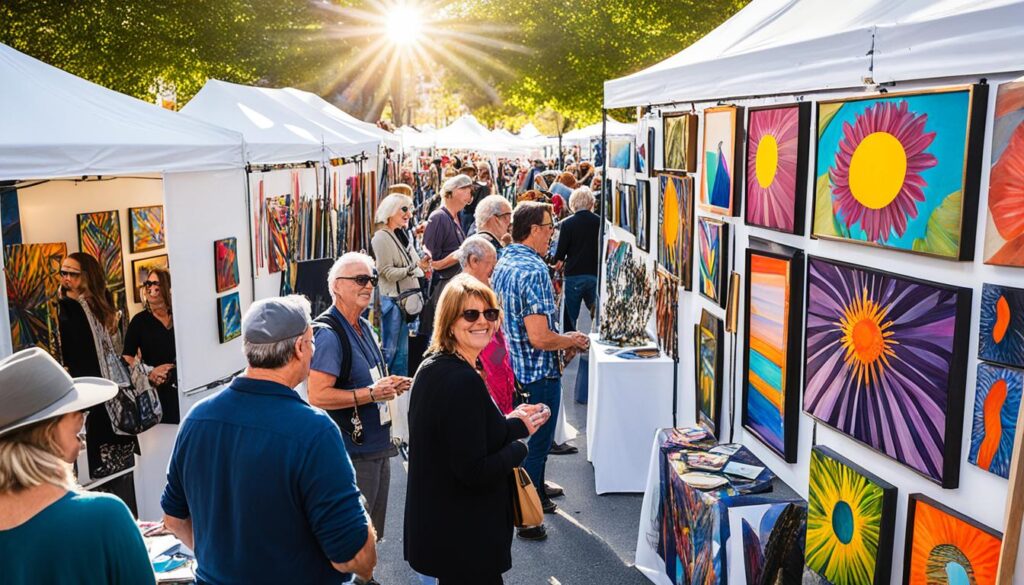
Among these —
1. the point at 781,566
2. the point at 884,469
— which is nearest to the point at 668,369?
the point at 781,566

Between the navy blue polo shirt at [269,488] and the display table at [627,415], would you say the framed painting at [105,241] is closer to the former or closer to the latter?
the display table at [627,415]

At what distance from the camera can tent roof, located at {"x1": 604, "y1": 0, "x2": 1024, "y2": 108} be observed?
226 cm

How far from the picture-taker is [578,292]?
8516mm

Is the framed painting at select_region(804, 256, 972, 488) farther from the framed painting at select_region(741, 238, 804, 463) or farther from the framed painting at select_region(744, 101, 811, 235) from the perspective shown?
the framed painting at select_region(744, 101, 811, 235)

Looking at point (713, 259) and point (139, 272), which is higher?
point (713, 259)

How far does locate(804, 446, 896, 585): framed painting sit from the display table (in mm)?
2162

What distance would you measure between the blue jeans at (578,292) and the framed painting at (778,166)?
4508mm

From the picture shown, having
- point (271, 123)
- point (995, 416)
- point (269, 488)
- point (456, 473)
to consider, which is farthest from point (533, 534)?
point (271, 123)

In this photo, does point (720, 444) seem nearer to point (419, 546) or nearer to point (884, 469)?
point (884, 469)

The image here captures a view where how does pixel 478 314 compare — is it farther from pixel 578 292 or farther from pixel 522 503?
pixel 578 292

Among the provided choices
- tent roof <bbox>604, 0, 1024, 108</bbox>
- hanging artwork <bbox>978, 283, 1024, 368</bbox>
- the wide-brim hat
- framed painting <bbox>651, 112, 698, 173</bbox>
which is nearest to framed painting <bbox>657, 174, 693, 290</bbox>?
framed painting <bbox>651, 112, 698, 173</bbox>

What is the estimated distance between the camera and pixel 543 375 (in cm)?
495

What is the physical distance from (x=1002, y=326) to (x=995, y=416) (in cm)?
24

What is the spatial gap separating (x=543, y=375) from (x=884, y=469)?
7.55 feet
